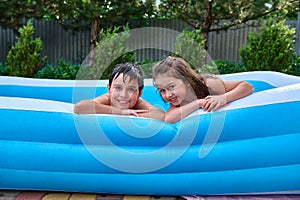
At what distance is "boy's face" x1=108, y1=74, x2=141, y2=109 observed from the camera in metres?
2.30

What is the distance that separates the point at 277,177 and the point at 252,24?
6.38 m

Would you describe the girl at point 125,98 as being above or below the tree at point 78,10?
below

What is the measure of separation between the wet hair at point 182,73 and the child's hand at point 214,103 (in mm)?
192

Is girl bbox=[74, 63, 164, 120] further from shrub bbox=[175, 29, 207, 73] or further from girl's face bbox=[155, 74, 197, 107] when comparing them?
shrub bbox=[175, 29, 207, 73]

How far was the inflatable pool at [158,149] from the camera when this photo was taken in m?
1.97

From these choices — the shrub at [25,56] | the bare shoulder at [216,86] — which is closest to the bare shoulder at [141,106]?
the bare shoulder at [216,86]

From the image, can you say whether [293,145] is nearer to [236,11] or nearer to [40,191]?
[40,191]

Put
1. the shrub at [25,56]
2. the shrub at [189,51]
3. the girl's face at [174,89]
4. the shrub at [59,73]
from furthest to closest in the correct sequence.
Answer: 1. the shrub at [59,73]
2. the shrub at [25,56]
3. the shrub at [189,51]
4. the girl's face at [174,89]

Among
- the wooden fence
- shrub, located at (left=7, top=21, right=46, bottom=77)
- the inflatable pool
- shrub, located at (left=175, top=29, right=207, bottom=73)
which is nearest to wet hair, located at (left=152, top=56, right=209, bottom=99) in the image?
the inflatable pool

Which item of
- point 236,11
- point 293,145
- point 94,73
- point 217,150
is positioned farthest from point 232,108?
point 236,11

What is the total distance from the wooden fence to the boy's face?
20.5 ft

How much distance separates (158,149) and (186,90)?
1.41 ft

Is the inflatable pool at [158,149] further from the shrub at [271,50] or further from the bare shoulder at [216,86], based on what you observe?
the shrub at [271,50]

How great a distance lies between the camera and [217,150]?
199 cm
